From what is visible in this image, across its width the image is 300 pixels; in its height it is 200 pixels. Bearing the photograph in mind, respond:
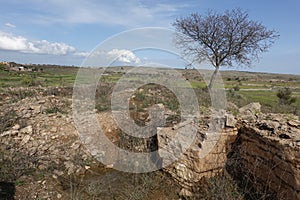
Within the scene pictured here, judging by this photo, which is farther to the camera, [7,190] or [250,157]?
[250,157]

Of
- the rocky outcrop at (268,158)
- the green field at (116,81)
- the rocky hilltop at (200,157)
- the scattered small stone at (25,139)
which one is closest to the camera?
the rocky outcrop at (268,158)

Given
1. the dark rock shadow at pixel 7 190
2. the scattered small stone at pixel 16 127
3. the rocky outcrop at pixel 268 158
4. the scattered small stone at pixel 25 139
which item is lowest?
the dark rock shadow at pixel 7 190

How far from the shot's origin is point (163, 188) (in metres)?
4.04

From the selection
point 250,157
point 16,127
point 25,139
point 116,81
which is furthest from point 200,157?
point 116,81

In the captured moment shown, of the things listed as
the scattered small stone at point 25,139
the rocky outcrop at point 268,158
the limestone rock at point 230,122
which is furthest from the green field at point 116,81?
the rocky outcrop at point 268,158

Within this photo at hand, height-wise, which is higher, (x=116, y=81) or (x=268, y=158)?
(x=116, y=81)

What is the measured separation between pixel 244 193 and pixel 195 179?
0.79 meters

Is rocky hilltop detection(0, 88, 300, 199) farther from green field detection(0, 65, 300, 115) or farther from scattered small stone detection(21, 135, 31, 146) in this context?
green field detection(0, 65, 300, 115)

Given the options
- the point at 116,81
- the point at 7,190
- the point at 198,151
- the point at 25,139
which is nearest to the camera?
the point at 7,190

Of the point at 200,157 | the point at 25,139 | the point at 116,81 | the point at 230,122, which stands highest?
the point at 116,81

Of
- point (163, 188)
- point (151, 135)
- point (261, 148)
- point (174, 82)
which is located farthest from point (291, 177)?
point (174, 82)

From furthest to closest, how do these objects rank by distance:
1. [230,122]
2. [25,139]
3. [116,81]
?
1. [116,81]
2. [25,139]
3. [230,122]

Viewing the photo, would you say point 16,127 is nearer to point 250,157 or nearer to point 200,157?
point 200,157

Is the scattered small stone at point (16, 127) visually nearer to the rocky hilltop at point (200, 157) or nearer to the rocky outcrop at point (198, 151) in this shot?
the rocky hilltop at point (200, 157)
